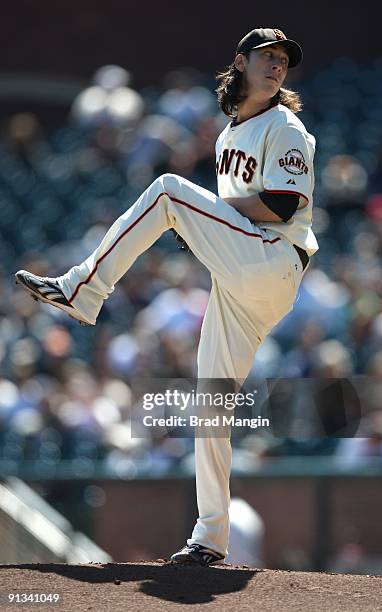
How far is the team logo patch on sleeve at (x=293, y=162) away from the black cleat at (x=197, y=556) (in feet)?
4.20

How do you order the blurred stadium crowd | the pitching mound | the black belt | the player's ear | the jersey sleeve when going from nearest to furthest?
the pitching mound
the jersey sleeve
the black belt
the player's ear
the blurred stadium crowd

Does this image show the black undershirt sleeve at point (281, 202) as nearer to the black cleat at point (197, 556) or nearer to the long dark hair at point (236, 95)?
the long dark hair at point (236, 95)

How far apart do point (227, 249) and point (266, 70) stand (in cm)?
64

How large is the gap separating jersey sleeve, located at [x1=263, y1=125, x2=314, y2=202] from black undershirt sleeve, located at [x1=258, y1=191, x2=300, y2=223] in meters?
0.01

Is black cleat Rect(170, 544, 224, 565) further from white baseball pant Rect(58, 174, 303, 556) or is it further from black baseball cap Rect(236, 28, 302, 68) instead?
black baseball cap Rect(236, 28, 302, 68)

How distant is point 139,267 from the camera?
27.6 ft

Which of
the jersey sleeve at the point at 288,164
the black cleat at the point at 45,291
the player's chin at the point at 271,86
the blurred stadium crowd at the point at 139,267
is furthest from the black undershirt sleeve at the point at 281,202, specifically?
the blurred stadium crowd at the point at 139,267

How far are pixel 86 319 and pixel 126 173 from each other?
615cm

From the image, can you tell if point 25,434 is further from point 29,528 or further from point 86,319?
point 86,319

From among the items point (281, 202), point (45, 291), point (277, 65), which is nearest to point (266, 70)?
point (277, 65)

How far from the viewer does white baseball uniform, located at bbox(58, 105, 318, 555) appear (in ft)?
11.7

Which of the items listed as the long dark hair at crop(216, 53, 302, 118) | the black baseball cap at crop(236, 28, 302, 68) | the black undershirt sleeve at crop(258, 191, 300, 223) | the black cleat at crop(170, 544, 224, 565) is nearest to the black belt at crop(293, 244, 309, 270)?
the black undershirt sleeve at crop(258, 191, 300, 223)

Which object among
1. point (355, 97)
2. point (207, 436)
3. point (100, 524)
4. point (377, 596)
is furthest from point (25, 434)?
point (355, 97)

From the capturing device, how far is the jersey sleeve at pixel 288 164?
3.56 metres
